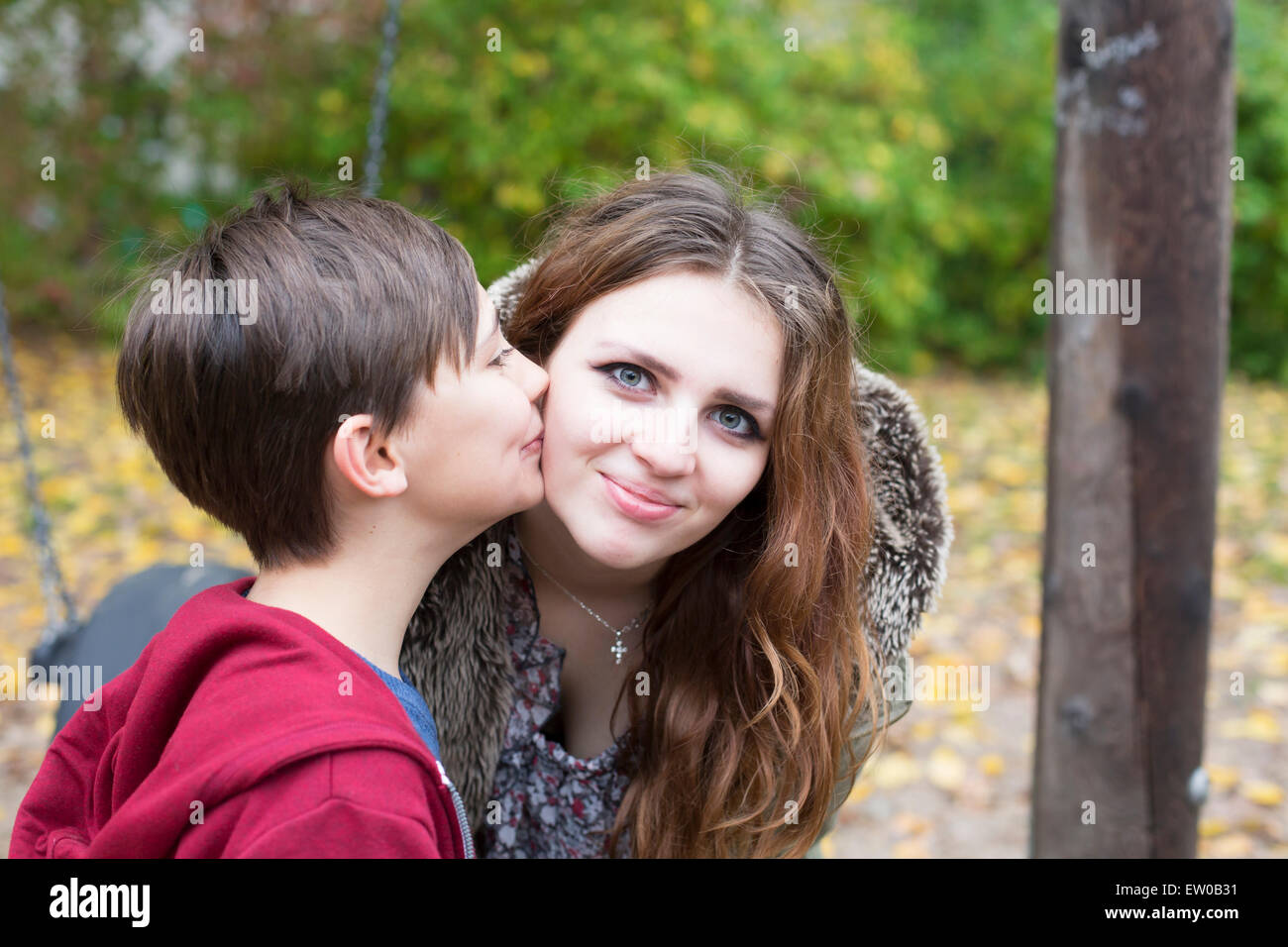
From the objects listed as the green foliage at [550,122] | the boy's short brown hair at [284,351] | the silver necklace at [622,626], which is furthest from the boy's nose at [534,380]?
the green foliage at [550,122]

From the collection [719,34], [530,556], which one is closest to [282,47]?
[719,34]

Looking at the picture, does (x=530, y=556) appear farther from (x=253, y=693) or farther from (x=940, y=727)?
(x=940, y=727)

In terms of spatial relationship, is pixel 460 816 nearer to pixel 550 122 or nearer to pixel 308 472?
pixel 308 472

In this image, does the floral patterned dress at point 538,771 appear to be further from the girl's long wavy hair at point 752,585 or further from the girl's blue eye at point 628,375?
the girl's blue eye at point 628,375

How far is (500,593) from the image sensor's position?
1814mm

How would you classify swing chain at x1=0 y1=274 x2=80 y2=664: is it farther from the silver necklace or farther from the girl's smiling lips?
the girl's smiling lips

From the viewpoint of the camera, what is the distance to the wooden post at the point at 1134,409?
6.55ft

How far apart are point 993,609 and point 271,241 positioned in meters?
3.73

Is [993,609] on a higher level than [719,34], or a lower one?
lower

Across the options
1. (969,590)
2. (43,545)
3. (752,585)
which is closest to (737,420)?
(752,585)

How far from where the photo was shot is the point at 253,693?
51.0 inches

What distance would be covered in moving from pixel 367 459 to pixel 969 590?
12.2 ft

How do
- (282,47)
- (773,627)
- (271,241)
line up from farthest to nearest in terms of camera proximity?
1. (282,47)
2. (773,627)
3. (271,241)

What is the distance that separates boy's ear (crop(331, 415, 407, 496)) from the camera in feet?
4.68
